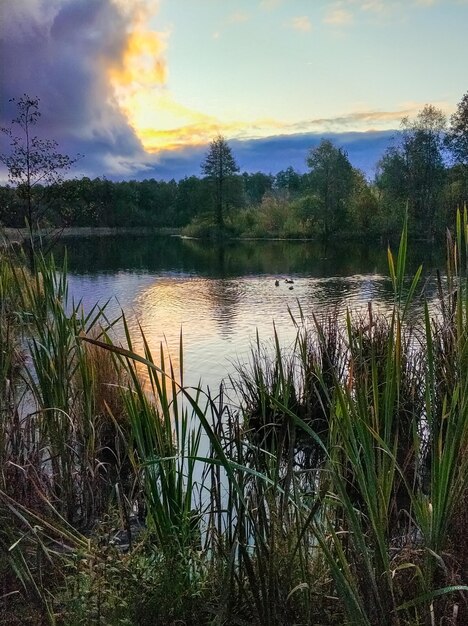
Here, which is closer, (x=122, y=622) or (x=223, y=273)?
(x=122, y=622)

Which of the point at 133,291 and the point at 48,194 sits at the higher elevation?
the point at 48,194

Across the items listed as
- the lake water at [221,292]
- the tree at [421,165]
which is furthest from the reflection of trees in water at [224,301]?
the tree at [421,165]

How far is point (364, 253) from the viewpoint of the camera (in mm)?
27578

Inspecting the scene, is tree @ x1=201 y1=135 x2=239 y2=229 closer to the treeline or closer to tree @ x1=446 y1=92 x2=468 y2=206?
the treeline

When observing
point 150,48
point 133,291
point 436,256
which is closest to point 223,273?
point 133,291

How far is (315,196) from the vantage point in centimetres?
4297

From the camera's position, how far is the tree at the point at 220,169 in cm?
5162

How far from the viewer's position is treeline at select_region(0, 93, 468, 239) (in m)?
17.7

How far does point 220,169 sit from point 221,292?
40153 mm

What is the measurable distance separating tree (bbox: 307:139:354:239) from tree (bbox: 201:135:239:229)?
9.74 metres

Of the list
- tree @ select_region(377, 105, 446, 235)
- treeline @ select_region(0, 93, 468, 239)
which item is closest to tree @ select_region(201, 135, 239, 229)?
treeline @ select_region(0, 93, 468, 239)

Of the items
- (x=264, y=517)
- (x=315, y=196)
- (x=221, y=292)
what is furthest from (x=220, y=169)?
(x=264, y=517)

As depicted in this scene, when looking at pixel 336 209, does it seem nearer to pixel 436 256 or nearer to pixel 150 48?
pixel 436 256

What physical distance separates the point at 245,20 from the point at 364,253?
2502cm
